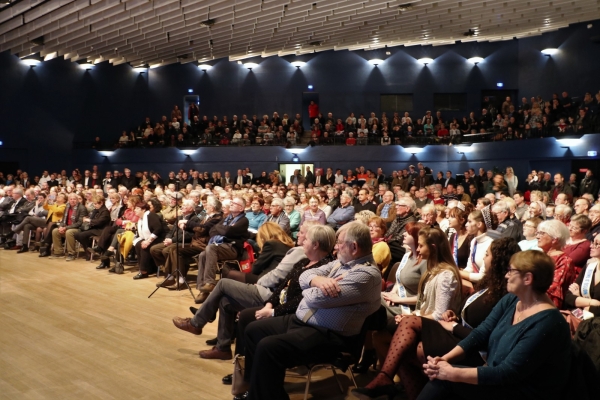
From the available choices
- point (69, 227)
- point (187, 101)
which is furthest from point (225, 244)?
point (187, 101)

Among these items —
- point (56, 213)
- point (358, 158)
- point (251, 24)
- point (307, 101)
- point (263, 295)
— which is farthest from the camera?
point (307, 101)

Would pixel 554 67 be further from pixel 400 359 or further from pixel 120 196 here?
pixel 400 359

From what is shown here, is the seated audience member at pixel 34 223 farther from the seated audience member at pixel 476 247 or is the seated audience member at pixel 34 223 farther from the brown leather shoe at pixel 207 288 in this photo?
the seated audience member at pixel 476 247

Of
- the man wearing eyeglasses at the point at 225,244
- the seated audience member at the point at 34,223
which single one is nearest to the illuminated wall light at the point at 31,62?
the seated audience member at the point at 34,223

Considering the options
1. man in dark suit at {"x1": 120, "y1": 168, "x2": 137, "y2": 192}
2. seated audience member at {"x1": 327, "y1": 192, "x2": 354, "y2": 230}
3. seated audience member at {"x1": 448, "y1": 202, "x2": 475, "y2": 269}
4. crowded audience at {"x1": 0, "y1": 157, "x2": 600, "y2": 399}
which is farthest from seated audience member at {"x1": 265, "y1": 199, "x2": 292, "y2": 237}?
man in dark suit at {"x1": 120, "y1": 168, "x2": 137, "y2": 192}

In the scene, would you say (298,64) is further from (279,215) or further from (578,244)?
(578,244)

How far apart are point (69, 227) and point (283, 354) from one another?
25.3 ft

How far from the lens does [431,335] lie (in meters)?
3.27

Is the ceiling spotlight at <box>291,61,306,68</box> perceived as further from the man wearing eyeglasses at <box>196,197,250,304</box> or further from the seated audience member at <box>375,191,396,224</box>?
the man wearing eyeglasses at <box>196,197,250,304</box>

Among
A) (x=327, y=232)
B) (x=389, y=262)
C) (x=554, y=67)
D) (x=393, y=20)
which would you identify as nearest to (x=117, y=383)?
(x=327, y=232)

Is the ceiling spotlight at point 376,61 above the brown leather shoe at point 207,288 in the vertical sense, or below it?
above

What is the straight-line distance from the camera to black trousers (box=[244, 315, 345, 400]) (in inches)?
131

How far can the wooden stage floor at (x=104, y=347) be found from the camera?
3.98 m

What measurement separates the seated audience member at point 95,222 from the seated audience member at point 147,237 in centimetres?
139
